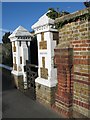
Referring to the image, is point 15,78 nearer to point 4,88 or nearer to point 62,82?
point 4,88

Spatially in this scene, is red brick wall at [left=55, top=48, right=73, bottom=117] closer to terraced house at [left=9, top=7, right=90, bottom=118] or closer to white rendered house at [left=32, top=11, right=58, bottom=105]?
terraced house at [left=9, top=7, right=90, bottom=118]

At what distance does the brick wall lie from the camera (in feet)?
12.8

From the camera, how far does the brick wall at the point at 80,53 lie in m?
3.90

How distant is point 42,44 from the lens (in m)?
5.75

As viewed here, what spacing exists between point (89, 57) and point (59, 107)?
1.56m

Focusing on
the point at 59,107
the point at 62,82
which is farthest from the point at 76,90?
the point at 59,107

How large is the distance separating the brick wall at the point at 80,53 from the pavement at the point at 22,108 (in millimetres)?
843

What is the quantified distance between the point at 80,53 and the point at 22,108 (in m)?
2.49

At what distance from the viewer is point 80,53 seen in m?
4.07

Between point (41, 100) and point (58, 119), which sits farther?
point (41, 100)

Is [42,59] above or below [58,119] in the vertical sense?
above

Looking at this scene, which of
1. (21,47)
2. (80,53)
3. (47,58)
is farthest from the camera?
(21,47)

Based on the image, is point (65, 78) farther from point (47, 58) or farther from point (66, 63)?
point (47, 58)

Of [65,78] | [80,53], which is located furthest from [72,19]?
[65,78]
